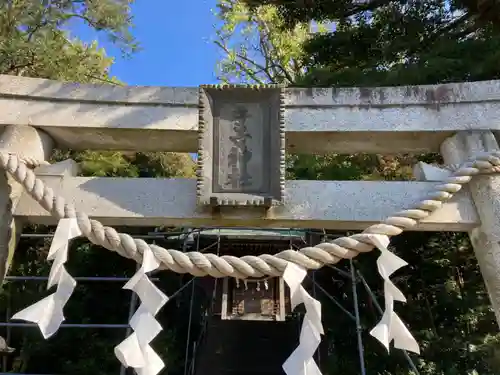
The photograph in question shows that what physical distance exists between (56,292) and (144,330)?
0.39m

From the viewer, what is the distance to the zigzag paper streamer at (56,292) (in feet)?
5.62

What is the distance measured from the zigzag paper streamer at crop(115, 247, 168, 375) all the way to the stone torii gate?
0.45m

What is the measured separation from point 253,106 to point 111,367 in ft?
7.84

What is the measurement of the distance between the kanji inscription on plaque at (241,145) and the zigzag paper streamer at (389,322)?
56 cm

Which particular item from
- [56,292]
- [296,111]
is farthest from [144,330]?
[296,111]

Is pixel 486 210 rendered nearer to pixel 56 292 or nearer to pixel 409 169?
pixel 56 292

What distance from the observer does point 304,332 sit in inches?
68.8

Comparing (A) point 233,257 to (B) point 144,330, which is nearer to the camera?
(B) point 144,330

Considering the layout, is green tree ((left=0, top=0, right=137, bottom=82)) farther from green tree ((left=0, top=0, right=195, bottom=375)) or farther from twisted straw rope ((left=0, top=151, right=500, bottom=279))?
twisted straw rope ((left=0, top=151, right=500, bottom=279))

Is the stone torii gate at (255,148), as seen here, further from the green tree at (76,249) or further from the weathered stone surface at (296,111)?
the green tree at (76,249)

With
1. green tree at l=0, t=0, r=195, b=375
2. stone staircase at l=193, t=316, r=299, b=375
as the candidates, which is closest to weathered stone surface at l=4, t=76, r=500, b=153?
green tree at l=0, t=0, r=195, b=375

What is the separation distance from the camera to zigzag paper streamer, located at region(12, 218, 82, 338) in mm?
1712

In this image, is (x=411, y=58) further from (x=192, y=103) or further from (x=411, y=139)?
(x=192, y=103)

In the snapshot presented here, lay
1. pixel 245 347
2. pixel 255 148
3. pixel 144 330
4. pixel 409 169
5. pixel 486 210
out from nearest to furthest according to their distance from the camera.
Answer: pixel 144 330 < pixel 486 210 < pixel 255 148 < pixel 409 169 < pixel 245 347
